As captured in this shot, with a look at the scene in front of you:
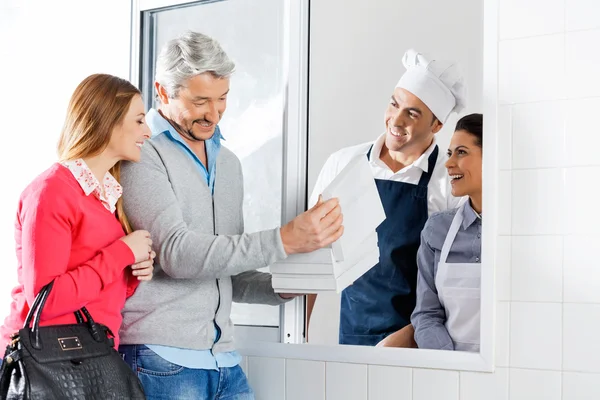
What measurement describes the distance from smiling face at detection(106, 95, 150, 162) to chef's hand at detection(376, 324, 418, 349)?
72cm

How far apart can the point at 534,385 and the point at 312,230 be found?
22.7 inches

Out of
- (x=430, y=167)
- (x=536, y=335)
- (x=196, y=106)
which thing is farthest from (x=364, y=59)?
(x=536, y=335)

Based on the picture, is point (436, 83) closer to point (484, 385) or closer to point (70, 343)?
point (484, 385)

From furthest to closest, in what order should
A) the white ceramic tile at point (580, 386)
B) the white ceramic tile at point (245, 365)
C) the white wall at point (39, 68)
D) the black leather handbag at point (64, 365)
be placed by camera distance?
the white wall at point (39, 68), the white ceramic tile at point (245, 365), the white ceramic tile at point (580, 386), the black leather handbag at point (64, 365)

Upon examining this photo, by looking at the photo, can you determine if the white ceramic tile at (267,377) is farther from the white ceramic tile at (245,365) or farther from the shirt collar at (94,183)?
the shirt collar at (94,183)

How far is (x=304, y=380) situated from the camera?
1.90 metres

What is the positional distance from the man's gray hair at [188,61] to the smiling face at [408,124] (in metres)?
0.41

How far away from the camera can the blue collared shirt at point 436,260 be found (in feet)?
5.68

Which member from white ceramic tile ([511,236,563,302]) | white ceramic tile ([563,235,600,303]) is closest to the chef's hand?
white ceramic tile ([511,236,563,302])

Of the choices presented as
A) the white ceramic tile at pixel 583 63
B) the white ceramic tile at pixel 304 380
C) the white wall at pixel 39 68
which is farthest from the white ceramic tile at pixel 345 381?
the white wall at pixel 39 68

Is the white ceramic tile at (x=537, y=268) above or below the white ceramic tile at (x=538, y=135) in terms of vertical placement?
below

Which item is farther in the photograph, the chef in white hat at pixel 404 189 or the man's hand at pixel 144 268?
the chef in white hat at pixel 404 189

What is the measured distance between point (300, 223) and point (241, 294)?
15.2 inches

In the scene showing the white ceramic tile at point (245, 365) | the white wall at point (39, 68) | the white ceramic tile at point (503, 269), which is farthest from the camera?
the white wall at point (39, 68)
